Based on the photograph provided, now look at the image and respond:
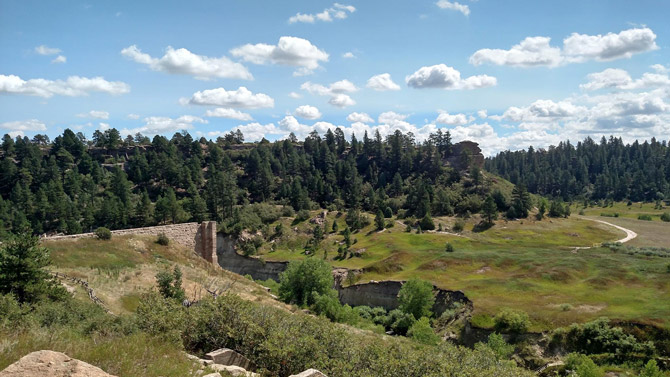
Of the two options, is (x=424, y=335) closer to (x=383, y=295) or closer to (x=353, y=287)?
(x=383, y=295)

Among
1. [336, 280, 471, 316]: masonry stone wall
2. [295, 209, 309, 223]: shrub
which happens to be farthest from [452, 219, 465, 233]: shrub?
[336, 280, 471, 316]: masonry stone wall

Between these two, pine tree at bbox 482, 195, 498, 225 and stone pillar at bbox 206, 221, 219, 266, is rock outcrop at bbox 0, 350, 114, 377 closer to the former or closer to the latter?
stone pillar at bbox 206, 221, 219, 266

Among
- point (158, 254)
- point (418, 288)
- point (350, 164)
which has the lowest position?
point (418, 288)

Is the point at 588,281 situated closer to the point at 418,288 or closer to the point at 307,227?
the point at 418,288

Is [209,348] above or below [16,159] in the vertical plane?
below

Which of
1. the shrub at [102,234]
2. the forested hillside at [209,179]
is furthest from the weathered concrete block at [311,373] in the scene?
the forested hillside at [209,179]

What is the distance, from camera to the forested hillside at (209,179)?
309ft

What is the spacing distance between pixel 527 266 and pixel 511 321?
80.0 ft

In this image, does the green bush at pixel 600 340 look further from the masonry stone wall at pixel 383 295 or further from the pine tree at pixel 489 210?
the pine tree at pixel 489 210

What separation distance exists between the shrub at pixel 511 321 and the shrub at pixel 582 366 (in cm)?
760

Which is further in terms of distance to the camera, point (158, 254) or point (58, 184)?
point (58, 184)

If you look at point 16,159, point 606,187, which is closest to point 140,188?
point 16,159

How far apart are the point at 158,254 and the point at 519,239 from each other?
240 feet

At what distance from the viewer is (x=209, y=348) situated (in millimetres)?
17312
